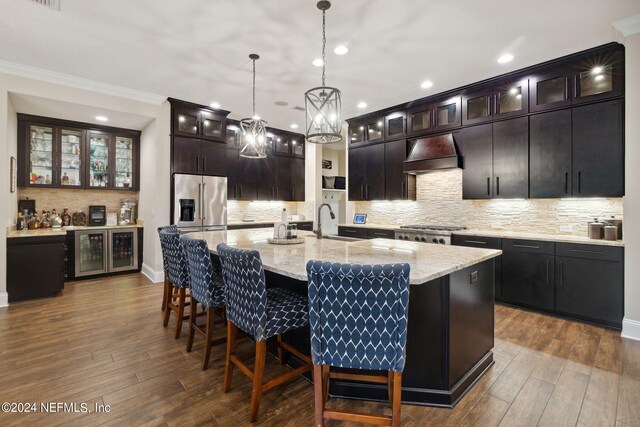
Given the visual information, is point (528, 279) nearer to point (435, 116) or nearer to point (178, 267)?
point (435, 116)

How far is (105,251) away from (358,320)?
5382 millimetres

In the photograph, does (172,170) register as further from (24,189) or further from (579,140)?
(579,140)

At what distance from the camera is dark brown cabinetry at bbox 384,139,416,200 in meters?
5.22

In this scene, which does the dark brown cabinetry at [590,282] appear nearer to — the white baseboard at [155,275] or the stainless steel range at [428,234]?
the stainless steel range at [428,234]

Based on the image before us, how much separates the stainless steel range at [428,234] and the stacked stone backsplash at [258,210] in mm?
3011

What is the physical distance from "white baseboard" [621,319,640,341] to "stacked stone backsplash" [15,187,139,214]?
7.39 meters

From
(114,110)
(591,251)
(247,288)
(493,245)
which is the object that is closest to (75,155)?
(114,110)

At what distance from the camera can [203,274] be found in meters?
2.31

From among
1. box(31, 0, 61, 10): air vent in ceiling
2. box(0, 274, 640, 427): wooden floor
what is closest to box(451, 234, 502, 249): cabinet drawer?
box(0, 274, 640, 427): wooden floor

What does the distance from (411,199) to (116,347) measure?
4.52 meters

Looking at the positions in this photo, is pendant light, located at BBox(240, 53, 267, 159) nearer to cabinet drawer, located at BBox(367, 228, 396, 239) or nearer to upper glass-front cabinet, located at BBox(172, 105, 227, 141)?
upper glass-front cabinet, located at BBox(172, 105, 227, 141)

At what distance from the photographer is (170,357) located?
254 cm

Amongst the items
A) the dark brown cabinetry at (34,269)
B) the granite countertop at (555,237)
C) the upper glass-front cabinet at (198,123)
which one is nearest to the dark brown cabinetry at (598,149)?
the granite countertop at (555,237)

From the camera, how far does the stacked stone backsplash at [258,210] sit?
6.46 metres
